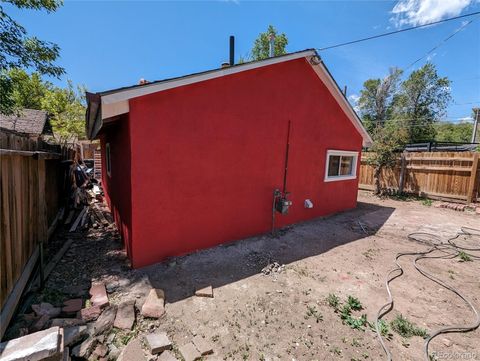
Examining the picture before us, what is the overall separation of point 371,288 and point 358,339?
129 cm

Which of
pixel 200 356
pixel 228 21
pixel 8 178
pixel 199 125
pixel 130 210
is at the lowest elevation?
pixel 200 356

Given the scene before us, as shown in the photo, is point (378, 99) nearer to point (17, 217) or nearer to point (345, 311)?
point (345, 311)

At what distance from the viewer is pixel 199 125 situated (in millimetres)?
4367

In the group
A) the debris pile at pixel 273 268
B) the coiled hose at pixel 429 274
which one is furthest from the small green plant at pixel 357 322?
the debris pile at pixel 273 268

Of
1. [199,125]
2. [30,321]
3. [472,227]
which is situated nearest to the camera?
[30,321]

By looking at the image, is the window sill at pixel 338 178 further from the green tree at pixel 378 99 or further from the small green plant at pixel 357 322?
the green tree at pixel 378 99

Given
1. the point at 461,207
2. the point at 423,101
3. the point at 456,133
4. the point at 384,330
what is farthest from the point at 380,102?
the point at 384,330

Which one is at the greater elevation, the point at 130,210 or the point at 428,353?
the point at 130,210

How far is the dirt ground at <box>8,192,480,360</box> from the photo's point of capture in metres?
2.63

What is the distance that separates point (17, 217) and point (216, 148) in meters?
3.22

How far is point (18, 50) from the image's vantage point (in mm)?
4582

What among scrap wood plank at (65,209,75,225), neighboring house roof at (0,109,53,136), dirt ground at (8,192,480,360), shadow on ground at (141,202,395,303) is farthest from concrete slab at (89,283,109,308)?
neighboring house roof at (0,109,53,136)

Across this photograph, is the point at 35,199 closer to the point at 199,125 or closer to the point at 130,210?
the point at 130,210

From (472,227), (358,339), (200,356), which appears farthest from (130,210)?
(472,227)
